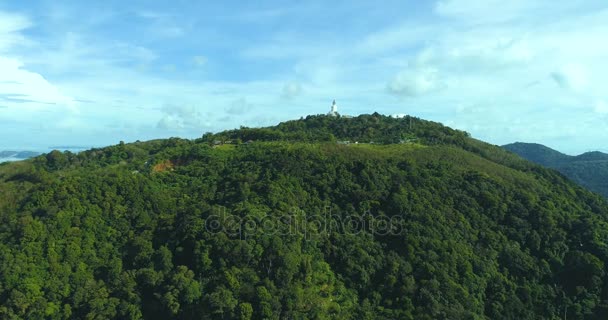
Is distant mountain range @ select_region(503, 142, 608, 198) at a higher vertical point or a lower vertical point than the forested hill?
higher

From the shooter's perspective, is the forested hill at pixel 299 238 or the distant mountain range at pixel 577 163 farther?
the distant mountain range at pixel 577 163

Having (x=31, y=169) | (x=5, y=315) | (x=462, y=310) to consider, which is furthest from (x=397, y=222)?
(x=31, y=169)

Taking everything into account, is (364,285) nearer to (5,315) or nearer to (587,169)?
(5,315)

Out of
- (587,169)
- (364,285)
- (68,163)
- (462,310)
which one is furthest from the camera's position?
(587,169)

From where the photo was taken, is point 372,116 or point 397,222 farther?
point 372,116

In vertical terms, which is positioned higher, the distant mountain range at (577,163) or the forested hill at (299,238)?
the distant mountain range at (577,163)
